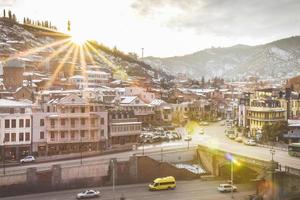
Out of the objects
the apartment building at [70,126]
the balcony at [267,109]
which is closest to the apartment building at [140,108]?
the balcony at [267,109]

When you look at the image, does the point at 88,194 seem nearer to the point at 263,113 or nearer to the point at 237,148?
the point at 237,148

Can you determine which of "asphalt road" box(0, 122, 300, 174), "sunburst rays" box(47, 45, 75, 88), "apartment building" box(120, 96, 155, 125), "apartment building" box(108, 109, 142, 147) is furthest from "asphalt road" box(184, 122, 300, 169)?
"sunburst rays" box(47, 45, 75, 88)

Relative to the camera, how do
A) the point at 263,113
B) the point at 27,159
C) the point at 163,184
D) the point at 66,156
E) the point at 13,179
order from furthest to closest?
the point at 263,113 → the point at 66,156 → the point at 27,159 → the point at 163,184 → the point at 13,179

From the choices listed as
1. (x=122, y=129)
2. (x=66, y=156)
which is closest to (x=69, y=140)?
(x=66, y=156)

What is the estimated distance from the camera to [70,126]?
5944 cm

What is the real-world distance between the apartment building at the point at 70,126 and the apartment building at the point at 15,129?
112cm

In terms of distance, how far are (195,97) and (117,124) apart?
57.1 m

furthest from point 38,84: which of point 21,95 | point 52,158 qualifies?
point 52,158

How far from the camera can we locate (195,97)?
387 feet

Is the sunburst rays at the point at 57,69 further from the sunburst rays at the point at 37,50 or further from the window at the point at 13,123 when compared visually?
the window at the point at 13,123

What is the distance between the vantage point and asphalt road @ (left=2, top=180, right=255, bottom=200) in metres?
45.8

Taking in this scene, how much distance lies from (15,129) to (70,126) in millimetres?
6878

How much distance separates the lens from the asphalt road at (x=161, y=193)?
1801 inches

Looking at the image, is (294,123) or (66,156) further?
(294,123)
